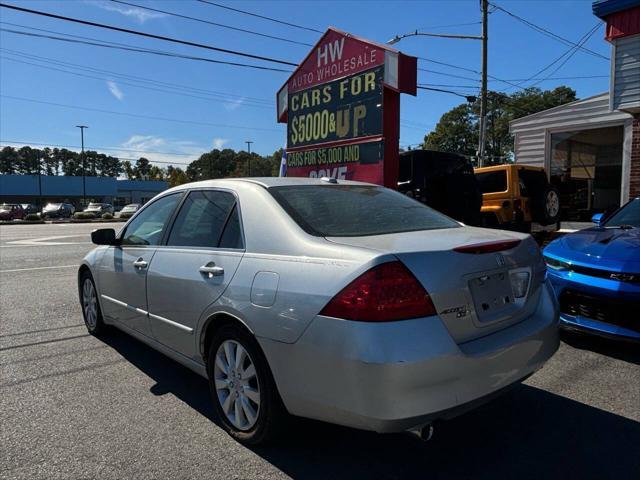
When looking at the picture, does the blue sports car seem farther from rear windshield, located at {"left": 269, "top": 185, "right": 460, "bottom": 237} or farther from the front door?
the front door

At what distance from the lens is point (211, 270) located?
2.99m

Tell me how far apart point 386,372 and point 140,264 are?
7.99ft

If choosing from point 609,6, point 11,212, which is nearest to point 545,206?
point 609,6

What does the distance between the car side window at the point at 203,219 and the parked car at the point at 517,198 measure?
26.5 feet

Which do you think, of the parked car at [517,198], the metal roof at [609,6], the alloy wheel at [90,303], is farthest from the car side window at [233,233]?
the metal roof at [609,6]

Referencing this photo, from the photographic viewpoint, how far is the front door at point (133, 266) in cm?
382

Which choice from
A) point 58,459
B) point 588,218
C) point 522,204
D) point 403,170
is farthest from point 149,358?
point 588,218

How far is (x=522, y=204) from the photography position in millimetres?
10375

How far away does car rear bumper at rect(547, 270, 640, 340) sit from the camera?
A: 12.9 feet

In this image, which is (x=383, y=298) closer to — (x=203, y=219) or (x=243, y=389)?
(x=243, y=389)

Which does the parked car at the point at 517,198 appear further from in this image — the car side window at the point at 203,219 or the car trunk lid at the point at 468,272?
the car side window at the point at 203,219

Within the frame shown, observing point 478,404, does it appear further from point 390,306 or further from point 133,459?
point 133,459

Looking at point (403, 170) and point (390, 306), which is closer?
point (390, 306)

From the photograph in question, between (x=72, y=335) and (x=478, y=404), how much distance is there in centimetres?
437
